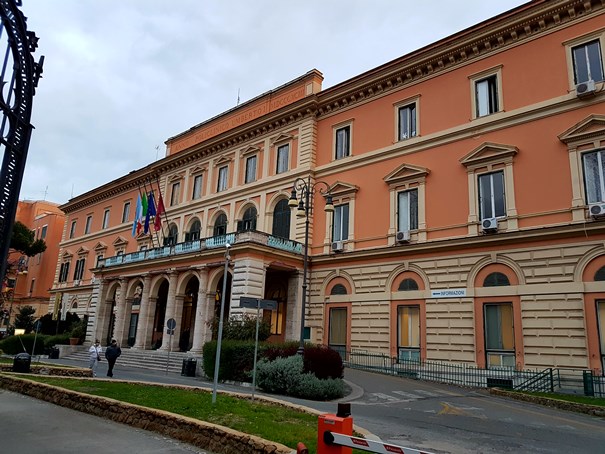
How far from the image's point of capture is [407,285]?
23.7 metres

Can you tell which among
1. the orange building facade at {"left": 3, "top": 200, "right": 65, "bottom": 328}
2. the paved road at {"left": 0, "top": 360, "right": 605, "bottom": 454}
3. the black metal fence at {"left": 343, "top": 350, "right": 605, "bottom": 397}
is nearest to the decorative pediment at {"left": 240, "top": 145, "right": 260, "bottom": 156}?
the black metal fence at {"left": 343, "top": 350, "right": 605, "bottom": 397}

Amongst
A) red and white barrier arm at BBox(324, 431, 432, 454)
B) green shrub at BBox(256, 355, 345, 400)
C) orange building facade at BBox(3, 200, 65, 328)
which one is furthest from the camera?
orange building facade at BBox(3, 200, 65, 328)

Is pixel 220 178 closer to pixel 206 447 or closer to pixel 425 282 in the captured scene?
pixel 425 282

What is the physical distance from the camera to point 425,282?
23.0m

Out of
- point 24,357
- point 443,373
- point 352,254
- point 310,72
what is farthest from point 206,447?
point 310,72

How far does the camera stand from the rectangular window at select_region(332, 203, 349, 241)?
2727 cm

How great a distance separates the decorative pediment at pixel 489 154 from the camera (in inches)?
837

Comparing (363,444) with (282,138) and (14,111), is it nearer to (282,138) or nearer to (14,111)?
(14,111)

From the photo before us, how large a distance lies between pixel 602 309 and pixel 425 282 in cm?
724

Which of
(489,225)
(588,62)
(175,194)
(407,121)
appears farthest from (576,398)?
(175,194)

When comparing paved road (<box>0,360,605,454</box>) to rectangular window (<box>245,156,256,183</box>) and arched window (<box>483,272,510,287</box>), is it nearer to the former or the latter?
arched window (<box>483,272,510,287</box>)

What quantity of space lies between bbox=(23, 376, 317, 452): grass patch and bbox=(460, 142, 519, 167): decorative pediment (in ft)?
50.4

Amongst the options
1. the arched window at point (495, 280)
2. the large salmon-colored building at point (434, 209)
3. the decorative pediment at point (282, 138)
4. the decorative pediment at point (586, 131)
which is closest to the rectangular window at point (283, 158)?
the large salmon-colored building at point (434, 209)

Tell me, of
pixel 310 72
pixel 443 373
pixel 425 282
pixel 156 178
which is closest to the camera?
pixel 443 373
